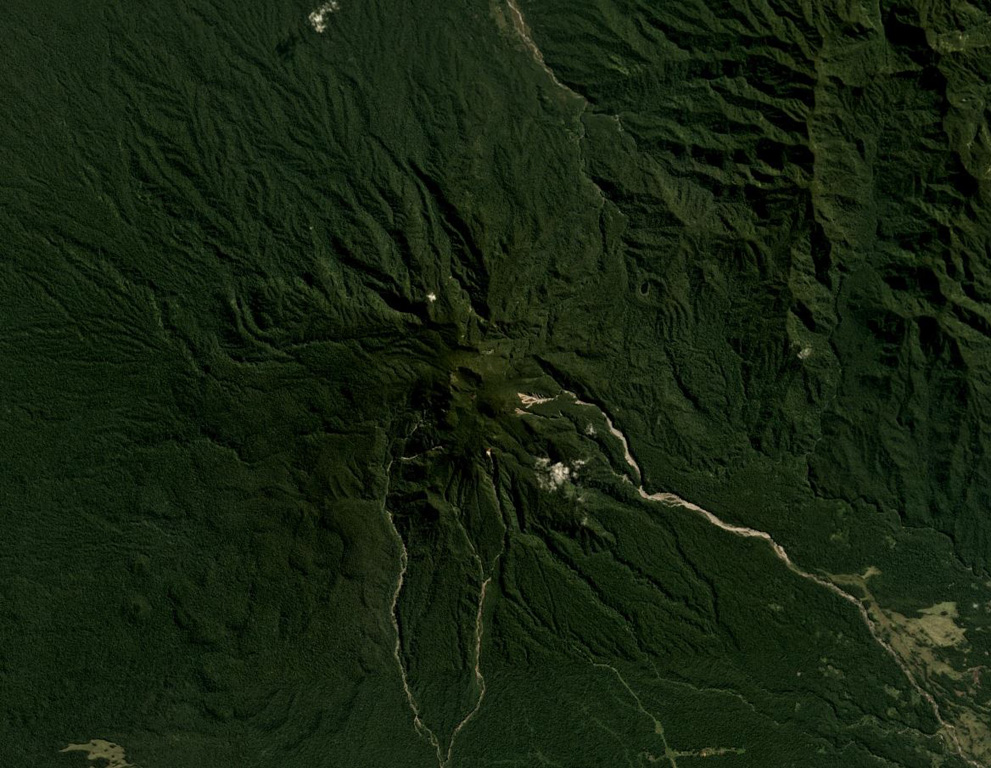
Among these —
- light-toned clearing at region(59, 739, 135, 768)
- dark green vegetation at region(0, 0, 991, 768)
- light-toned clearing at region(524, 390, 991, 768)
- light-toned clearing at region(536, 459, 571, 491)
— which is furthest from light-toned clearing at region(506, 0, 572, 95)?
light-toned clearing at region(59, 739, 135, 768)

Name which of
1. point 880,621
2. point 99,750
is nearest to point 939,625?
point 880,621

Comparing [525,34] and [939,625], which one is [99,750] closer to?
[525,34]

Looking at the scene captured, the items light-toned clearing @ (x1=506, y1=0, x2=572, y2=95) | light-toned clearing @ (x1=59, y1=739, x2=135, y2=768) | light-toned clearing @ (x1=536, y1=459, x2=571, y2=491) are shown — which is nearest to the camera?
light-toned clearing @ (x1=506, y1=0, x2=572, y2=95)

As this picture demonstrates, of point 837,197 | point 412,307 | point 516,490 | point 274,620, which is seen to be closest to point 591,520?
point 516,490

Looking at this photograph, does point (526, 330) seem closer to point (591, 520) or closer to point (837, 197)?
point (591, 520)

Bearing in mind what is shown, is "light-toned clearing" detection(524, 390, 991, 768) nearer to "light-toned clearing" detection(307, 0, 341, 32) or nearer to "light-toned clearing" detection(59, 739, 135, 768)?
"light-toned clearing" detection(307, 0, 341, 32)

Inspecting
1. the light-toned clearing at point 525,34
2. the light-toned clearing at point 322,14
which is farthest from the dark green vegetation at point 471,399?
the light-toned clearing at point 322,14

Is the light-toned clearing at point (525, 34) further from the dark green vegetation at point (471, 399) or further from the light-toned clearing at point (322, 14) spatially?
the light-toned clearing at point (322, 14)
